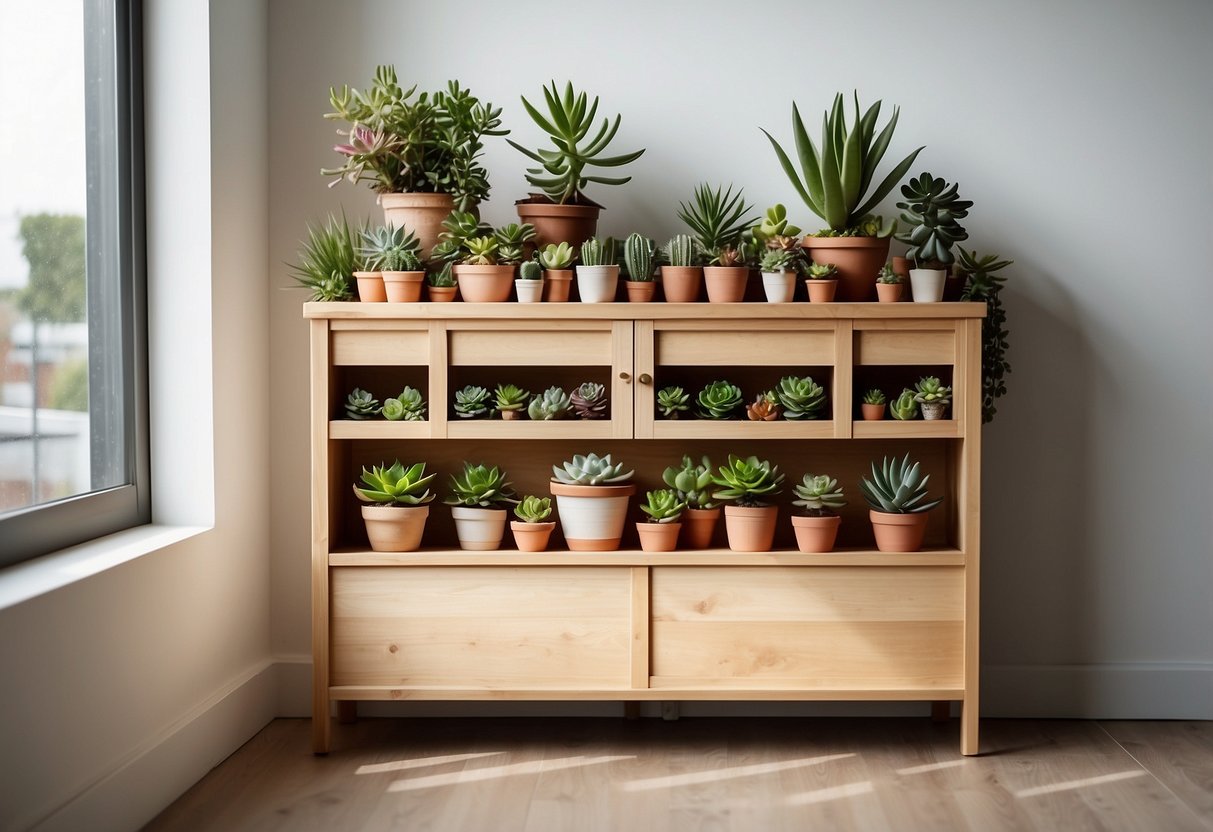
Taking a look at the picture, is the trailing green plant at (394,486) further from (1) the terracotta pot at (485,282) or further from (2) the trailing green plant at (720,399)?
(2) the trailing green plant at (720,399)

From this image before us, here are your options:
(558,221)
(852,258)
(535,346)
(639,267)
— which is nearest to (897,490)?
(852,258)

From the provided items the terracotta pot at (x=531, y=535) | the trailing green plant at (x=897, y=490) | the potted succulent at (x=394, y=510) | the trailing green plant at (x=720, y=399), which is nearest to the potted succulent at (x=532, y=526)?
the terracotta pot at (x=531, y=535)

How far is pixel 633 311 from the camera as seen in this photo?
260 centimetres

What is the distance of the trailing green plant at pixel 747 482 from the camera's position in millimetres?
2654

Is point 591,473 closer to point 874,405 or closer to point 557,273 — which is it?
point 557,273

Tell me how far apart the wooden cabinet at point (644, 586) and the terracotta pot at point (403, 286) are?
54 millimetres

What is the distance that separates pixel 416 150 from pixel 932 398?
1418 mm

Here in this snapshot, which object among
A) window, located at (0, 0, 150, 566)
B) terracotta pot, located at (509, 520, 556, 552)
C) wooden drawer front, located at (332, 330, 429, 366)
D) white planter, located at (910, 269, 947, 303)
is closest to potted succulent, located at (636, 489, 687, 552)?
terracotta pot, located at (509, 520, 556, 552)

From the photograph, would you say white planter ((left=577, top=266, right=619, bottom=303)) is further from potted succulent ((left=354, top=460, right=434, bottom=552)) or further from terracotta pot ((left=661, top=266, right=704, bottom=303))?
potted succulent ((left=354, top=460, right=434, bottom=552))

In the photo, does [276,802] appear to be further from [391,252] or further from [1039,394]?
[1039,394]

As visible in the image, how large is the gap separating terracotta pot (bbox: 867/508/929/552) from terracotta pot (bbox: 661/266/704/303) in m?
0.70

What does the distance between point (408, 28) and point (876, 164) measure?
4.36 ft

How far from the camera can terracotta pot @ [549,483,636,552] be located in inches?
104

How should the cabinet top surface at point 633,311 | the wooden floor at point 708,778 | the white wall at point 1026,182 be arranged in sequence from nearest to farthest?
1. the wooden floor at point 708,778
2. the cabinet top surface at point 633,311
3. the white wall at point 1026,182
